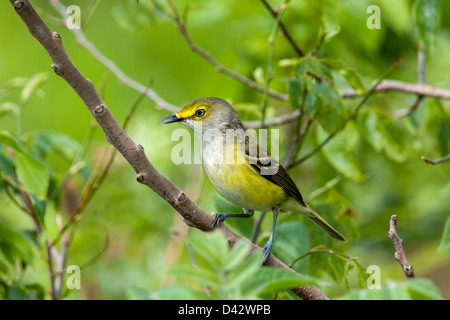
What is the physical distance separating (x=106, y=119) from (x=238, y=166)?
132 centimetres

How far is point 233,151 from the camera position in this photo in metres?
3.01

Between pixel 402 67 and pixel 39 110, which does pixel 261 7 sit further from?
pixel 39 110

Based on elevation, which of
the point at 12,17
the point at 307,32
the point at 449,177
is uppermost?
the point at 12,17

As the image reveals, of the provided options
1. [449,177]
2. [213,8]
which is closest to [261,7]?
[213,8]

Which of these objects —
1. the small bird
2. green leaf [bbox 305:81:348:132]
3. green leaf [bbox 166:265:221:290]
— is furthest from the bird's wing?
green leaf [bbox 166:265:221:290]

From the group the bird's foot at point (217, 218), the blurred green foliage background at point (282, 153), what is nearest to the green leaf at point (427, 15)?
the blurred green foliage background at point (282, 153)

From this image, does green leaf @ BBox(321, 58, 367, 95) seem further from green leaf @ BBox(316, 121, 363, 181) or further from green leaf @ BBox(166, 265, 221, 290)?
green leaf @ BBox(166, 265, 221, 290)

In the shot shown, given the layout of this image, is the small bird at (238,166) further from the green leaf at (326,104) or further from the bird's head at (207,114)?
the green leaf at (326,104)

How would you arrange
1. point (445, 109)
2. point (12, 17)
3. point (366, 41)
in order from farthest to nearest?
point (12, 17) → point (445, 109) → point (366, 41)

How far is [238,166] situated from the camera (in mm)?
2924

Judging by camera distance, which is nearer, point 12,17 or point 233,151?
point 233,151

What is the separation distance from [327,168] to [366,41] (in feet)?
3.17

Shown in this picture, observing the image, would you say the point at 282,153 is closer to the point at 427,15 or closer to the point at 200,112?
the point at 200,112
